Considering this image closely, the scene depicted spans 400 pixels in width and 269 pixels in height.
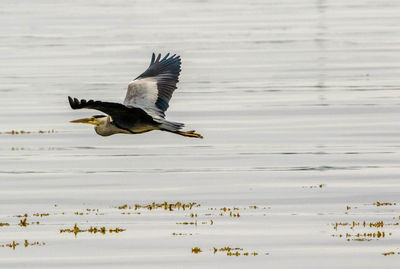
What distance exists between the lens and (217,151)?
1950cm

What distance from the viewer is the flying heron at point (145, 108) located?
46.9 ft

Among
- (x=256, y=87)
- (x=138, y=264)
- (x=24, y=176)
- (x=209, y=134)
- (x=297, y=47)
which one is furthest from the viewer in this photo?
(x=297, y=47)

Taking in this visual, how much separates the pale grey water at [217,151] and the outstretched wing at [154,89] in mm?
1147

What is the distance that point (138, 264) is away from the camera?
12.2 metres

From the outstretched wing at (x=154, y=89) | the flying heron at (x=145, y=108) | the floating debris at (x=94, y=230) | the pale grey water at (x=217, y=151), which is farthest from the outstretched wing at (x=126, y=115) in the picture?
the floating debris at (x=94, y=230)

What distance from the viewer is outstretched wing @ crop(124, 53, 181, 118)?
1531cm

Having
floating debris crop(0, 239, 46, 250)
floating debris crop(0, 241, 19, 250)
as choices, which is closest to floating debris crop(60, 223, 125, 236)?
floating debris crop(0, 239, 46, 250)

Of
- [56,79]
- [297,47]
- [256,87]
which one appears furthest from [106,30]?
[256,87]

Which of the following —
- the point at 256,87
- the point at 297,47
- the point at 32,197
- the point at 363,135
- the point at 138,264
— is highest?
the point at 297,47

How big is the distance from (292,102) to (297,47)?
12.2 m

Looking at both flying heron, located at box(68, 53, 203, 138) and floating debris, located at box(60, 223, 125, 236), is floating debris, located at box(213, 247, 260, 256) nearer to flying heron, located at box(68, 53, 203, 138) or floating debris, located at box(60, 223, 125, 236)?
floating debris, located at box(60, 223, 125, 236)

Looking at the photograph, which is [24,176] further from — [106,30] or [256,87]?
[106,30]

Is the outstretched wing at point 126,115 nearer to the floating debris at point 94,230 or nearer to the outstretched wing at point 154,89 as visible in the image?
the outstretched wing at point 154,89

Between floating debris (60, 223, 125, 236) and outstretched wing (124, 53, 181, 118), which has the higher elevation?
outstretched wing (124, 53, 181, 118)
